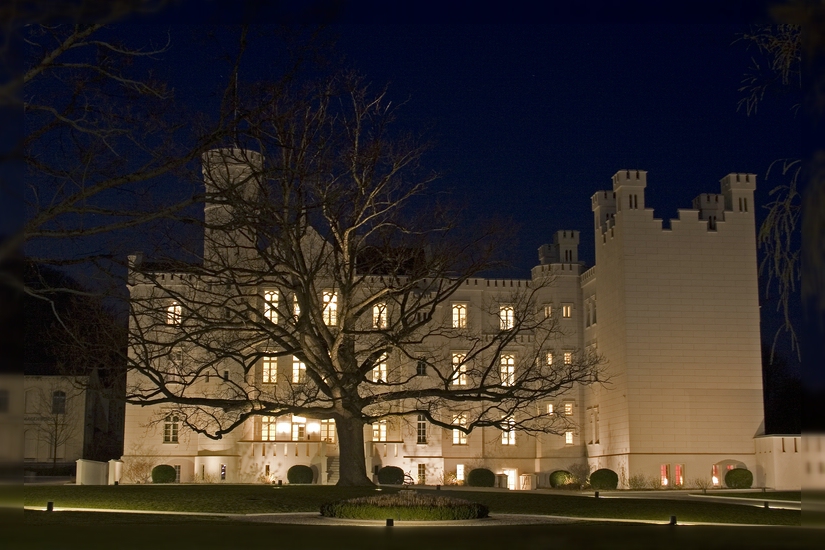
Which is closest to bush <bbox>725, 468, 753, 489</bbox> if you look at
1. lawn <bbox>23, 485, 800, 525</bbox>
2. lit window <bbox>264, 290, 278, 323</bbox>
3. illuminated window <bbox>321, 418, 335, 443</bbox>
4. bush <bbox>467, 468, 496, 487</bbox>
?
bush <bbox>467, 468, 496, 487</bbox>

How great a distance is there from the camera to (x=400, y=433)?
4409 cm

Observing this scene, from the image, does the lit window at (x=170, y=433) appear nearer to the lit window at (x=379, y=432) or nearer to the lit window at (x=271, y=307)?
the lit window at (x=271, y=307)

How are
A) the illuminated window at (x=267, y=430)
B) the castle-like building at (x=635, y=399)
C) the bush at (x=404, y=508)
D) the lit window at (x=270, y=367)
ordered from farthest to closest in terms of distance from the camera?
1. the lit window at (x=270, y=367)
2. the illuminated window at (x=267, y=430)
3. the castle-like building at (x=635, y=399)
4. the bush at (x=404, y=508)

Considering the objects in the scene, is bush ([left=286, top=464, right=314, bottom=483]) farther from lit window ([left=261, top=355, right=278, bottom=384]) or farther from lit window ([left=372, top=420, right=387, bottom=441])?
lit window ([left=261, top=355, right=278, bottom=384])

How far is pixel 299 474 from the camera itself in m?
40.0

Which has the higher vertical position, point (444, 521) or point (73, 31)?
point (73, 31)

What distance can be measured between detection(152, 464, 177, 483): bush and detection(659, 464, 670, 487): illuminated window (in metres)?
20.6

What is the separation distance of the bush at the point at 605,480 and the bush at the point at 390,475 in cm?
805

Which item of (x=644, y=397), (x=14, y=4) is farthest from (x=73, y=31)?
(x=644, y=397)

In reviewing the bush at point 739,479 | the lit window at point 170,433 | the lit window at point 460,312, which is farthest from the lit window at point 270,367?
the bush at point 739,479

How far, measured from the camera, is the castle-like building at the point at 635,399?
39250mm

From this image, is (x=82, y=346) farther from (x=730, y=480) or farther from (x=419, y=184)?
(x=730, y=480)

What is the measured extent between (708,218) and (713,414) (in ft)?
27.3

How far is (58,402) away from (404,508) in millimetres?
44676
